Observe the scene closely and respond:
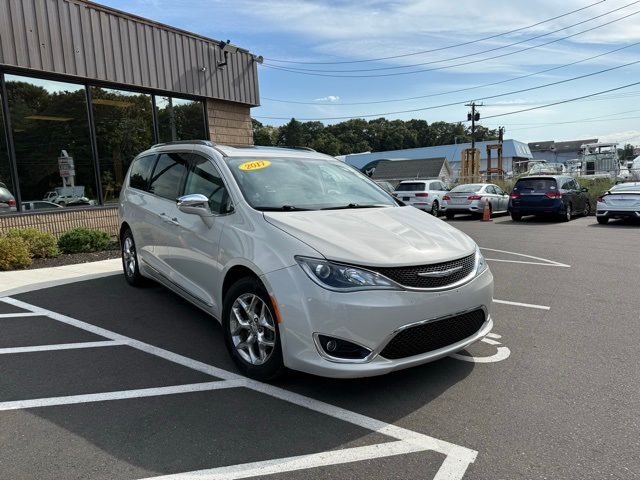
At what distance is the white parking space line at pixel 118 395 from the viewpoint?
334cm

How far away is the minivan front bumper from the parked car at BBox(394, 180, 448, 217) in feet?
54.1

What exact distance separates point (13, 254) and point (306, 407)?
6926 millimetres

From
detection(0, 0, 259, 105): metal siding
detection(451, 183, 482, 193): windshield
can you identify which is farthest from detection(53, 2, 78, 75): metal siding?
detection(451, 183, 482, 193): windshield

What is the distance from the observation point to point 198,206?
13.3ft

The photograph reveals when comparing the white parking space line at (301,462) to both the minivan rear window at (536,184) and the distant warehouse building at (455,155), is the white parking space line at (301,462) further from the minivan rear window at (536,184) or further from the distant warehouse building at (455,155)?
the distant warehouse building at (455,155)

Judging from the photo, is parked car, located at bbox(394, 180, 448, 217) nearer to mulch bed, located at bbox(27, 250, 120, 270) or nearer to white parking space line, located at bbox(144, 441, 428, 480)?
mulch bed, located at bbox(27, 250, 120, 270)

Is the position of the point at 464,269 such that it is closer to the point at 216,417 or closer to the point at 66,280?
the point at 216,417

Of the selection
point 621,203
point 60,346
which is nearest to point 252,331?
point 60,346

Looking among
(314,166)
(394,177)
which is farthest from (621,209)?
(394,177)

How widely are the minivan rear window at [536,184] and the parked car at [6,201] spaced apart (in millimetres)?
14914

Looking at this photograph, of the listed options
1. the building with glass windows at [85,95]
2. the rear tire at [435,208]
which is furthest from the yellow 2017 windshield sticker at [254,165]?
the rear tire at [435,208]

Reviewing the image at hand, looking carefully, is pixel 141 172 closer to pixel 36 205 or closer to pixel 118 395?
pixel 118 395

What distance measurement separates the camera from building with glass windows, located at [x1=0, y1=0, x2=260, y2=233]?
9445mm

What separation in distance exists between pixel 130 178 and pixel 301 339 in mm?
4429
